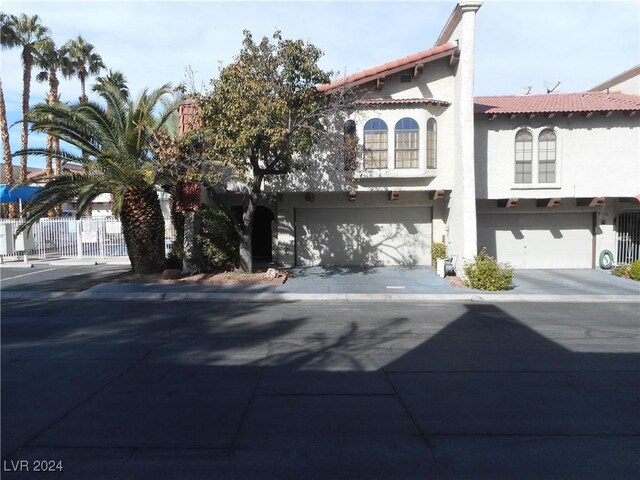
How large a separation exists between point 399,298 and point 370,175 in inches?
218

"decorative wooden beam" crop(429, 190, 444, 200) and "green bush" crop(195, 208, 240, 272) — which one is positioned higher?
"decorative wooden beam" crop(429, 190, 444, 200)

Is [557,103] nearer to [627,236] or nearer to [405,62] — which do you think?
[627,236]

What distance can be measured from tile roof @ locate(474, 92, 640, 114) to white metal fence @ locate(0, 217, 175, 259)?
14365 mm

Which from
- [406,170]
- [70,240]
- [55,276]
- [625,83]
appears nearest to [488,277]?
[406,170]

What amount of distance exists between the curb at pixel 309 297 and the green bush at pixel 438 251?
4567 mm

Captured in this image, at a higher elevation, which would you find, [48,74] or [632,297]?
[48,74]

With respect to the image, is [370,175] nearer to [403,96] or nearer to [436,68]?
[403,96]

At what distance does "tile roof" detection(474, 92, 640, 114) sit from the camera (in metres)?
17.5

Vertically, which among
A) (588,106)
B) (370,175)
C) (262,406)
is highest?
(588,106)

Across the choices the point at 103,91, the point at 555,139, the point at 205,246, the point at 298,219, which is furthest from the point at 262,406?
the point at 555,139

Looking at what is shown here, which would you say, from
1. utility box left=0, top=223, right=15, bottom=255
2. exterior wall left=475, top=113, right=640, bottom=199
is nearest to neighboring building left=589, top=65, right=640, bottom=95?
exterior wall left=475, top=113, right=640, bottom=199

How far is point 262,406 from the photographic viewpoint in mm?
5531

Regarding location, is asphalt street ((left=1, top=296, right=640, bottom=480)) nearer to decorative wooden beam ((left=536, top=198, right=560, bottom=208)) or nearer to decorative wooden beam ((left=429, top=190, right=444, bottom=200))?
decorative wooden beam ((left=429, top=190, right=444, bottom=200))

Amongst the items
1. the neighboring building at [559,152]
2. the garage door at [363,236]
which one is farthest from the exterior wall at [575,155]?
the garage door at [363,236]
